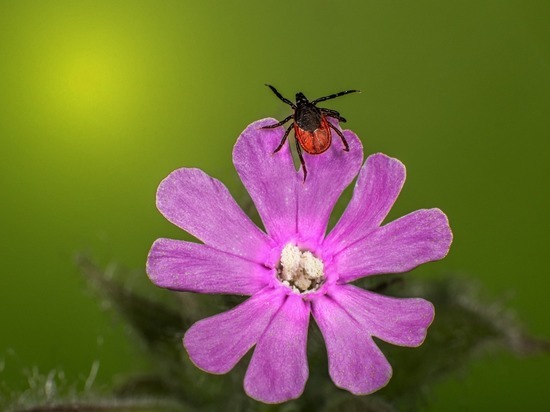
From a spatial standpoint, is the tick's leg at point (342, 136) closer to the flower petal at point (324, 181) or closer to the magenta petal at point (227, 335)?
the flower petal at point (324, 181)

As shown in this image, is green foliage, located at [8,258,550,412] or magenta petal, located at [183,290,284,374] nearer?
magenta petal, located at [183,290,284,374]

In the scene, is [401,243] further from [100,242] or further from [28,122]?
[28,122]

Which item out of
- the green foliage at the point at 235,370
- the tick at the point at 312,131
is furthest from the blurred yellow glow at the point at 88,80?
the tick at the point at 312,131

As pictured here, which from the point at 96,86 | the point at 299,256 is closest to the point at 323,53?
the point at 96,86

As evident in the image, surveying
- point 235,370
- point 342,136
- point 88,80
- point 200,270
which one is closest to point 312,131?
point 342,136

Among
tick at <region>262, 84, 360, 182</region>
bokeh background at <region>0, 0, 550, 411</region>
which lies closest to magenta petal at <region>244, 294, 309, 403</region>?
tick at <region>262, 84, 360, 182</region>

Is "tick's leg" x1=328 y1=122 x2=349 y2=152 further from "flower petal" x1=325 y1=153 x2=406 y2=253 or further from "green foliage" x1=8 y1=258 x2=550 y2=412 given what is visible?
"green foliage" x1=8 y1=258 x2=550 y2=412
